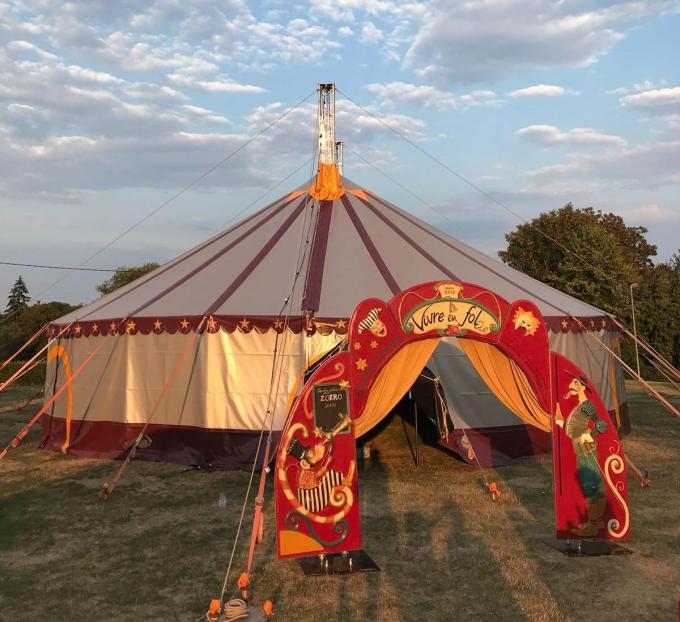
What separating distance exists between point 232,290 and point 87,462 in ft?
10.9

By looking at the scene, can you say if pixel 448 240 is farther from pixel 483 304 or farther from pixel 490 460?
pixel 483 304

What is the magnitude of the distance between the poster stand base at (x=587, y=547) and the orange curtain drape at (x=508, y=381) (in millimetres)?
1056

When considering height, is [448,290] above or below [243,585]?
above

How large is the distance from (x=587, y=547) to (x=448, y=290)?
2.64m

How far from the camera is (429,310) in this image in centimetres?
574

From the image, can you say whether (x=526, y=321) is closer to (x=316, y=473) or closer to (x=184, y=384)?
(x=316, y=473)

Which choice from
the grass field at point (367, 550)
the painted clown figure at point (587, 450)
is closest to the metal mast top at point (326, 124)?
the grass field at point (367, 550)

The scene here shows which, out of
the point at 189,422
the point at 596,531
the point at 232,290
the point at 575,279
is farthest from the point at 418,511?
the point at 575,279

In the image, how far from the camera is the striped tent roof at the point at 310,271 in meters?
9.21

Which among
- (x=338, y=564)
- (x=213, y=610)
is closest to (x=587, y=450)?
(x=338, y=564)

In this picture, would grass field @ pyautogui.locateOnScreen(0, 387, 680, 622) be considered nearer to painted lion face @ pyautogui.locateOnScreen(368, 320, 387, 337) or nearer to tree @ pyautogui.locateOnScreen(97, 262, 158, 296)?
painted lion face @ pyautogui.locateOnScreen(368, 320, 387, 337)

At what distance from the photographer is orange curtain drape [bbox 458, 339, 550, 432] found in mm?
6371

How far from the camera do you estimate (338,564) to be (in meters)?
5.40

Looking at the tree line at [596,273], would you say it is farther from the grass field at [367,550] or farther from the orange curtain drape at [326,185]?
the grass field at [367,550]
